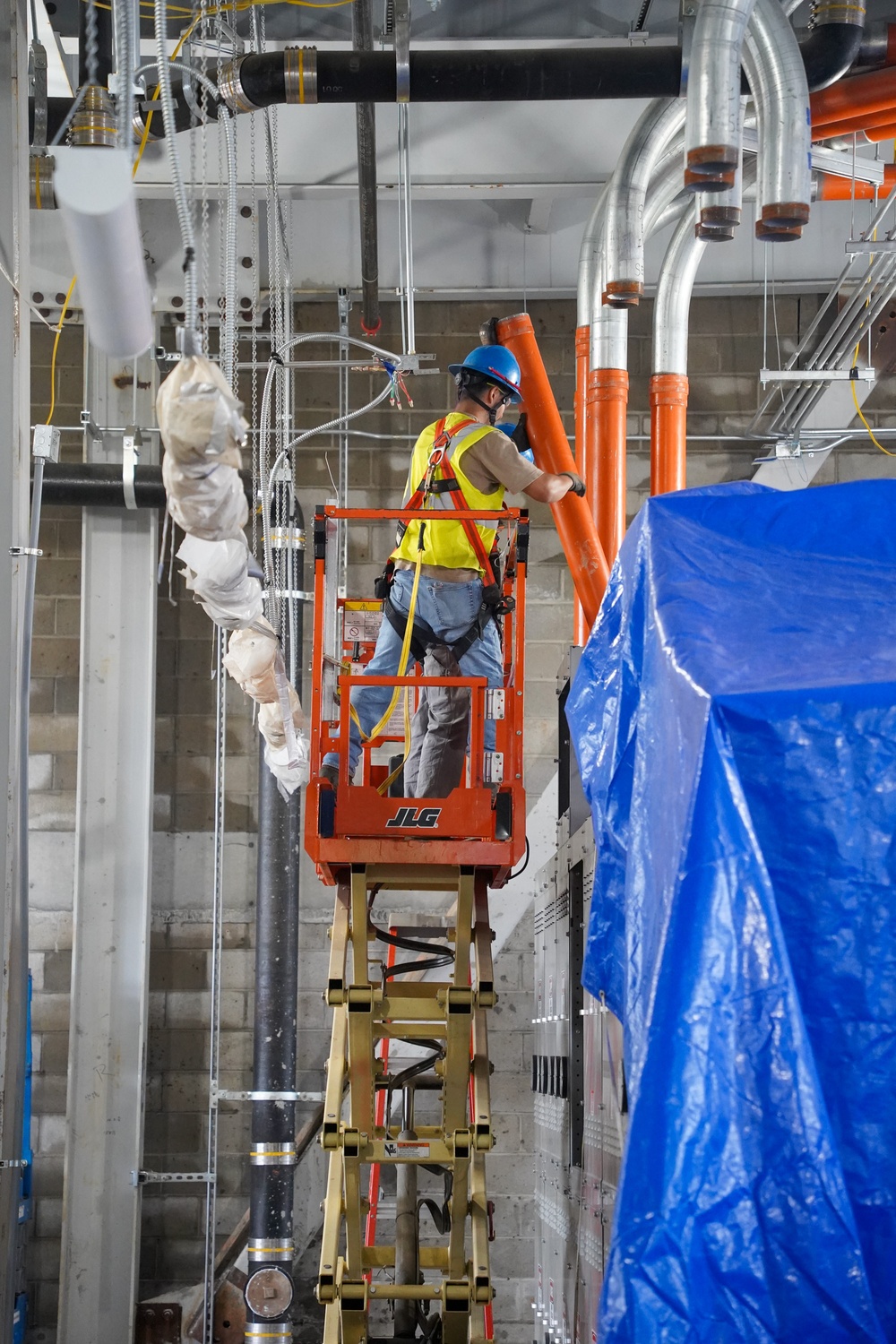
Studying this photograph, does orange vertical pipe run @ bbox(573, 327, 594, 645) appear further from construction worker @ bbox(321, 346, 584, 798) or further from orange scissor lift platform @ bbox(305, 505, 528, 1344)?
orange scissor lift platform @ bbox(305, 505, 528, 1344)

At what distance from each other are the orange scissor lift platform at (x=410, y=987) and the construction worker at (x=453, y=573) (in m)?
0.09

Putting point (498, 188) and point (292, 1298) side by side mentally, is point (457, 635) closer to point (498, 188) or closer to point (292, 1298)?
point (498, 188)

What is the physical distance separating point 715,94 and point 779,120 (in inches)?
17.5

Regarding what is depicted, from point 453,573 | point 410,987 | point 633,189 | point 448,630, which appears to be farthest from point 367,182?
point 410,987

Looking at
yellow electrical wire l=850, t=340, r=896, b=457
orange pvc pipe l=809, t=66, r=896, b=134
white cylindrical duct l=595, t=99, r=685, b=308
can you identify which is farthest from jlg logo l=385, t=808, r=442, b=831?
yellow electrical wire l=850, t=340, r=896, b=457

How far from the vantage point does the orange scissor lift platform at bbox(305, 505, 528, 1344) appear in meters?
3.84

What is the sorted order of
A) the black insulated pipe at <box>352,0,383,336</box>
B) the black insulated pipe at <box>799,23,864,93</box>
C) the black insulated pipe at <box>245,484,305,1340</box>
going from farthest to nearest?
the black insulated pipe at <box>245,484,305,1340</box> → the black insulated pipe at <box>352,0,383,336</box> → the black insulated pipe at <box>799,23,864,93</box>

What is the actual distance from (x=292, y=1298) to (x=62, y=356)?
18.5ft

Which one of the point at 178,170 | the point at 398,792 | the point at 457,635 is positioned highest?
the point at 178,170

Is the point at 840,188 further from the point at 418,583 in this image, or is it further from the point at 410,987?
the point at 410,987

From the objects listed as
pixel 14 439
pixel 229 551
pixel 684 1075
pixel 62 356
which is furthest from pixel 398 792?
pixel 684 1075

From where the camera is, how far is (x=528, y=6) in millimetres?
6086

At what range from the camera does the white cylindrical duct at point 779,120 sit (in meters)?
4.51

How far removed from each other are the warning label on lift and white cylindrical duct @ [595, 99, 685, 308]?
3633 mm
